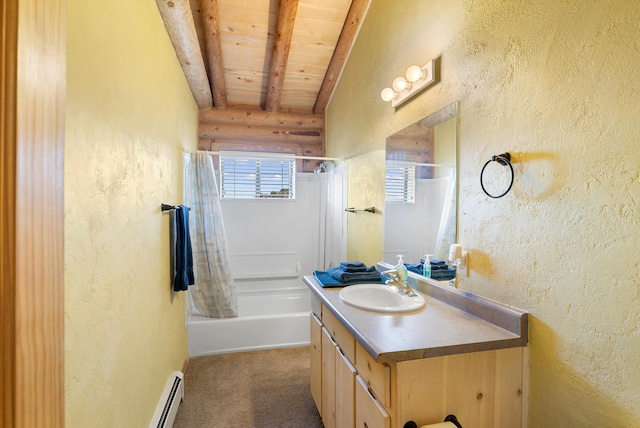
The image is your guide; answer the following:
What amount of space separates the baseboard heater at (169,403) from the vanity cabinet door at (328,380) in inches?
36.2

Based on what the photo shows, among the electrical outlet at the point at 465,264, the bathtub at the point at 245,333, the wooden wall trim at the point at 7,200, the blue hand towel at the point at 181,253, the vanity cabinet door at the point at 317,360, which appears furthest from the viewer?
the bathtub at the point at 245,333

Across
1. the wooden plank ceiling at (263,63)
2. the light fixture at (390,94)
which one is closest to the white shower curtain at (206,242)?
the wooden plank ceiling at (263,63)

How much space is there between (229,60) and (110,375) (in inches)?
114

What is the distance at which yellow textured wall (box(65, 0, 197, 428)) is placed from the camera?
954 millimetres

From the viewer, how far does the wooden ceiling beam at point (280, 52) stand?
242 centimetres

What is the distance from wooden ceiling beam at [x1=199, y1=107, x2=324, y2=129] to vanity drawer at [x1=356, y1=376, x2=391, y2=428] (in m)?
3.28

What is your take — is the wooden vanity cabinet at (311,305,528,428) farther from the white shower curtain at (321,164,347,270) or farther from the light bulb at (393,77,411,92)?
the white shower curtain at (321,164,347,270)

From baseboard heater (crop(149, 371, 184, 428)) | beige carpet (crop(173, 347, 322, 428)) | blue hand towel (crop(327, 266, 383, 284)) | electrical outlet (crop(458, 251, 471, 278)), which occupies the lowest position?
Answer: beige carpet (crop(173, 347, 322, 428))

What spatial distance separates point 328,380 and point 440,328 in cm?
77

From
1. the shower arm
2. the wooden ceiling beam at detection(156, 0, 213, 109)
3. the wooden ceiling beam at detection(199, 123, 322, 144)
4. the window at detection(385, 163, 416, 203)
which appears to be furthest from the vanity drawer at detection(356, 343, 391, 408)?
the wooden ceiling beam at detection(199, 123, 322, 144)

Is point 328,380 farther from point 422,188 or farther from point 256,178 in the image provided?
point 256,178

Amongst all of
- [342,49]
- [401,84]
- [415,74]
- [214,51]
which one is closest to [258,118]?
[214,51]

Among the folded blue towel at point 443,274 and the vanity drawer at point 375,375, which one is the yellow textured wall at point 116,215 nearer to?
the vanity drawer at point 375,375

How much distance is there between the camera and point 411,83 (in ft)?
6.06
